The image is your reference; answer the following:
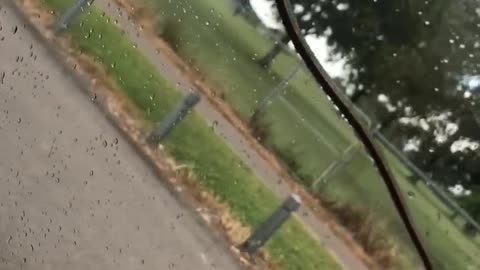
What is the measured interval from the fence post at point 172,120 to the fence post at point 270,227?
31 cm

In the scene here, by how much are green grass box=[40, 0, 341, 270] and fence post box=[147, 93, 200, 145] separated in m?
0.02

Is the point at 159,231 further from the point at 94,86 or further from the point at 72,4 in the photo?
the point at 72,4

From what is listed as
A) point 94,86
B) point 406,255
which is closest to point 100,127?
point 94,86

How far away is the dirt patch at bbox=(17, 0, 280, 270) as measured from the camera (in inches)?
53.2

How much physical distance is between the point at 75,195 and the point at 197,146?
11.6 inches

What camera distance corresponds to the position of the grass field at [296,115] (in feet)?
4.94

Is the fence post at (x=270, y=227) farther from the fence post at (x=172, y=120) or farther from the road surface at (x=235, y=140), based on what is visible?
the fence post at (x=172, y=120)

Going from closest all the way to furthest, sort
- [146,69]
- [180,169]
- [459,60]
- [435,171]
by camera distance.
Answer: [180,169] → [146,69] → [435,171] → [459,60]

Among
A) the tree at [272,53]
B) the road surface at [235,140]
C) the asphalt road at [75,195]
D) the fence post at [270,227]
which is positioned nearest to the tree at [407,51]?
the tree at [272,53]

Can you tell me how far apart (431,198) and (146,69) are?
764 mm

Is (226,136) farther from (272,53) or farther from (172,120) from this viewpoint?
(272,53)

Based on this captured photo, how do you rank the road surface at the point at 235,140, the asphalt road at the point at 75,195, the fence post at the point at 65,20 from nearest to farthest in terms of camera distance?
the asphalt road at the point at 75,195
the road surface at the point at 235,140
the fence post at the point at 65,20

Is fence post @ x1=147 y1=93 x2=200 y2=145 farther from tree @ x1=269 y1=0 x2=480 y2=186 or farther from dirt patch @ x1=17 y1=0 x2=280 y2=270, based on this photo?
tree @ x1=269 y1=0 x2=480 y2=186

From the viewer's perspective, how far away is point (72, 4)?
163 centimetres
